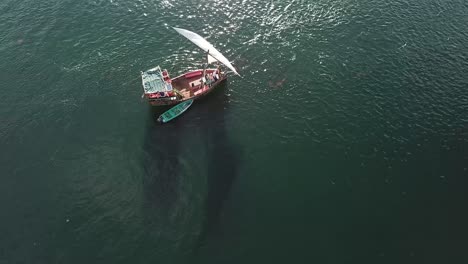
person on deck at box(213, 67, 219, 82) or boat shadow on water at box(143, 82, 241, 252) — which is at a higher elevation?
person on deck at box(213, 67, 219, 82)

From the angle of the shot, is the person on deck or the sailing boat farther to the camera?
the person on deck

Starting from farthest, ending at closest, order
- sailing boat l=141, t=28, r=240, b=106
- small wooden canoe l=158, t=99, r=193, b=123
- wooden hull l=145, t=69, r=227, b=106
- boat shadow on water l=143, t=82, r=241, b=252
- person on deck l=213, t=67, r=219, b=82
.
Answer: person on deck l=213, t=67, r=219, b=82, wooden hull l=145, t=69, r=227, b=106, sailing boat l=141, t=28, r=240, b=106, small wooden canoe l=158, t=99, r=193, b=123, boat shadow on water l=143, t=82, r=241, b=252

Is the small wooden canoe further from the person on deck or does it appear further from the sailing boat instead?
the person on deck

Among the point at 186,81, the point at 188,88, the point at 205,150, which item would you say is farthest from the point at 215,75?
the point at 205,150

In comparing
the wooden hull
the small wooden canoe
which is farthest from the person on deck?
the small wooden canoe

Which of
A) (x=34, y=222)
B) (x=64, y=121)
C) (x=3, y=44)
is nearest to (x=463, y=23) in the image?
(x=64, y=121)

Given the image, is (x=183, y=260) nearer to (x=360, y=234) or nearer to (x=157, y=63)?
(x=360, y=234)

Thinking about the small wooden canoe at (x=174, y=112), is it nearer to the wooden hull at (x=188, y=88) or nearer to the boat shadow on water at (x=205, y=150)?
the wooden hull at (x=188, y=88)

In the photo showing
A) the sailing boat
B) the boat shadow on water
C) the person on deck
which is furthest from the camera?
the person on deck
